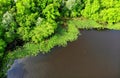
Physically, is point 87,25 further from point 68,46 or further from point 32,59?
point 32,59

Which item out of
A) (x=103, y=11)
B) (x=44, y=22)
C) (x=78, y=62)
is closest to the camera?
(x=78, y=62)

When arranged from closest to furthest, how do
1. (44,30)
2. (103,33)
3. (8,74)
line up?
(8,74) → (44,30) → (103,33)

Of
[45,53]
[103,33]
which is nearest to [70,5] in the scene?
[103,33]

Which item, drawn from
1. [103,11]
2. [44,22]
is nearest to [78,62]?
[44,22]

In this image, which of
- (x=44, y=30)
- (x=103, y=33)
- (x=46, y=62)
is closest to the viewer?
(x=46, y=62)

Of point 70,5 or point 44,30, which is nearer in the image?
point 44,30

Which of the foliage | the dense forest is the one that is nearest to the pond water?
the dense forest

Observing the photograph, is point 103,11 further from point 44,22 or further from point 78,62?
point 78,62
